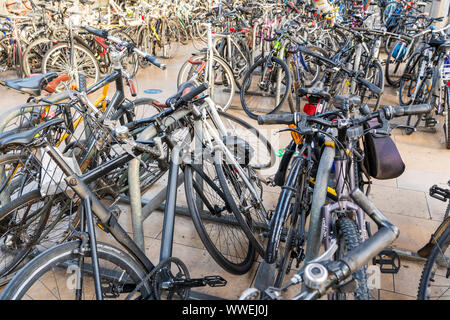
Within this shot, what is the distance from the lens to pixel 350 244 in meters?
1.42

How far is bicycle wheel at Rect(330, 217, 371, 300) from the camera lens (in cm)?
131

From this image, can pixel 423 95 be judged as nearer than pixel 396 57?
Yes

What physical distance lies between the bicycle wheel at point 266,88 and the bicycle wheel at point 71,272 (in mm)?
3400

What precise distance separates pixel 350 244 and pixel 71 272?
111 centimetres

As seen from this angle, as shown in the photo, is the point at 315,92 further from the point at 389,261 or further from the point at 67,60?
the point at 67,60

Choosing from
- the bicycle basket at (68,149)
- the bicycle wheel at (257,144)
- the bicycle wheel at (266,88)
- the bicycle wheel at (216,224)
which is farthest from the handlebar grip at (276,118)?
the bicycle wheel at (266,88)

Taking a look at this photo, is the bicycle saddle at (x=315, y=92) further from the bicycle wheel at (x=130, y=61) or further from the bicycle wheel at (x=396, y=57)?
the bicycle wheel at (x=130, y=61)

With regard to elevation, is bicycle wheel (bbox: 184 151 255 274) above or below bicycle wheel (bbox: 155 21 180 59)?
below

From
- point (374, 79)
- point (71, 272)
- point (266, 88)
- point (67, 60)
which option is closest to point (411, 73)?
point (374, 79)

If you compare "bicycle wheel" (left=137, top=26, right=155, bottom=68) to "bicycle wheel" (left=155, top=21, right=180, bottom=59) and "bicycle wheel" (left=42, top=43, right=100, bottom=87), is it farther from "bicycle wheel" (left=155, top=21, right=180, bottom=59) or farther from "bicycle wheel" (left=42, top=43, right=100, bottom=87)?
"bicycle wheel" (left=42, top=43, right=100, bottom=87)

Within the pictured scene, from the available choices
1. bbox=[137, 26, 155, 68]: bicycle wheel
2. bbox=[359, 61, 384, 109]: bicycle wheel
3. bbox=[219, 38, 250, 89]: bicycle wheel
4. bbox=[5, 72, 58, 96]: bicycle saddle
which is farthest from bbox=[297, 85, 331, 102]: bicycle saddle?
bbox=[137, 26, 155, 68]: bicycle wheel

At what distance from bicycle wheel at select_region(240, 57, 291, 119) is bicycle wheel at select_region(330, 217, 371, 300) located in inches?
131

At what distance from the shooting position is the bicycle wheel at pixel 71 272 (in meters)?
1.27
